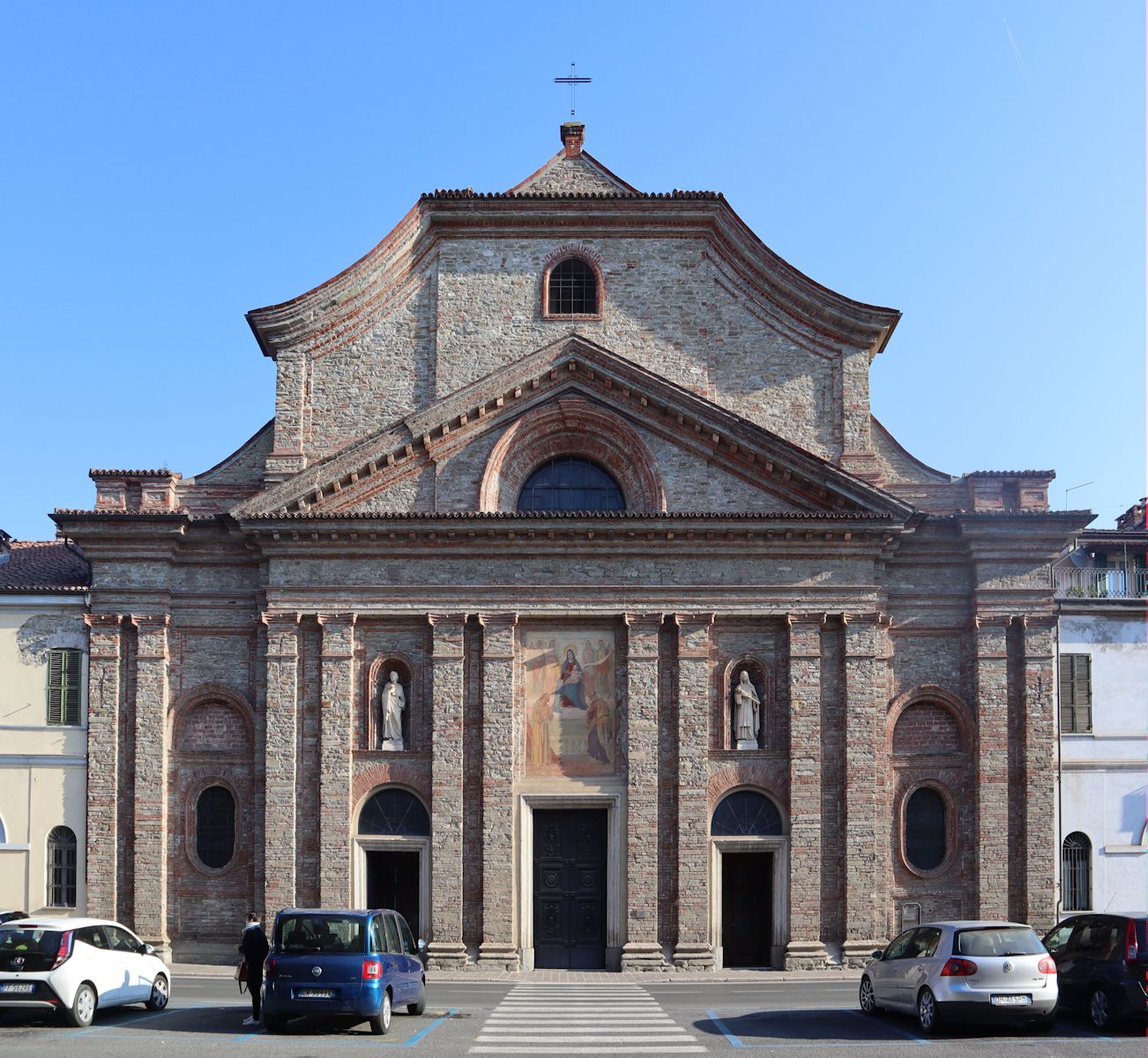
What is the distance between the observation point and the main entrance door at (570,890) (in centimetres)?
2897

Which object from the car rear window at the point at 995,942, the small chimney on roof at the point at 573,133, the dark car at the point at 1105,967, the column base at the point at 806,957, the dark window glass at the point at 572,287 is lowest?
the column base at the point at 806,957

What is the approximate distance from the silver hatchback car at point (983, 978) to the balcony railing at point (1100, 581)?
1559 cm

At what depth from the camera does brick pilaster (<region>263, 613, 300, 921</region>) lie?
2881 cm

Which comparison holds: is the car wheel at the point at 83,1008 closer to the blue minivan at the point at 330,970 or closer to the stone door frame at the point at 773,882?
the blue minivan at the point at 330,970

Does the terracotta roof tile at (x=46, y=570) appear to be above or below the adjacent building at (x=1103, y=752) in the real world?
above

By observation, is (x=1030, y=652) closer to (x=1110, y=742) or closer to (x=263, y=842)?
(x=1110, y=742)

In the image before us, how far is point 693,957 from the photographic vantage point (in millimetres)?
28328

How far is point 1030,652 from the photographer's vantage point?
29875 millimetres

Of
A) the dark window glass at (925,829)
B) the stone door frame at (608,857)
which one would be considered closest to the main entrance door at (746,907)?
the stone door frame at (608,857)

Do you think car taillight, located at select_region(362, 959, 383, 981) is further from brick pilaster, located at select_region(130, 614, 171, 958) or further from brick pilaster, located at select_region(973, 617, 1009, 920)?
brick pilaster, located at select_region(973, 617, 1009, 920)

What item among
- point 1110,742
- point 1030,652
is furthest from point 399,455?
point 1110,742

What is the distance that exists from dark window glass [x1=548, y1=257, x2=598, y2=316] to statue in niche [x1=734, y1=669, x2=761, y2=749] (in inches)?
349

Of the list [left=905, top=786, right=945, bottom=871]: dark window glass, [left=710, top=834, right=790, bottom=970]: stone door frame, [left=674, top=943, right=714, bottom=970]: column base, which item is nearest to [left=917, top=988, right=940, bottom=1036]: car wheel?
[left=674, top=943, right=714, bottom=970]: column base

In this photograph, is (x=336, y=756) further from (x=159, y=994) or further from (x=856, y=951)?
(x=856, y=951)
